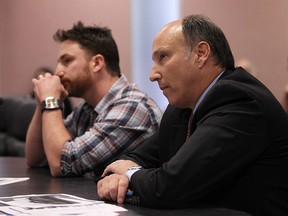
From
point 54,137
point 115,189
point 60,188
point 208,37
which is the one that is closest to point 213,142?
point 115,189

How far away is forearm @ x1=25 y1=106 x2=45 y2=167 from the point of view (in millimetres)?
2682

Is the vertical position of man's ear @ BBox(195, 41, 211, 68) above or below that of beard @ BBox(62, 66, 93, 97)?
above

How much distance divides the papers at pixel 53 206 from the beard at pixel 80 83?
1087 millimetres

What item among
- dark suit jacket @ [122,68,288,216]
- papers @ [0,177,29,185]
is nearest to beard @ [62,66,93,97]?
papers @ [0,177,29,185]

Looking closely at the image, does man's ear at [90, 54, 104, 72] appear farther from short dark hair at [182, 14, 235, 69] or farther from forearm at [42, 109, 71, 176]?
short dark hair at [182, 14, 235, 69]

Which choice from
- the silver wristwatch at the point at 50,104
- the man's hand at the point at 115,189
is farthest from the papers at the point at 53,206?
the silver wristwatch at the point at 50,104

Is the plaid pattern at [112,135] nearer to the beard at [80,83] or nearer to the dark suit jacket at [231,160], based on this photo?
the beard at [80,83]

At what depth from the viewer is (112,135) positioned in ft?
7.58

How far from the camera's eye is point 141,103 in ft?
7.91

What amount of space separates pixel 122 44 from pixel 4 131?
211cm

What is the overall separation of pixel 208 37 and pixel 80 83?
1078 mm

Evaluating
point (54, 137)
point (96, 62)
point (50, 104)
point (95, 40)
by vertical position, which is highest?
point (95, 40)

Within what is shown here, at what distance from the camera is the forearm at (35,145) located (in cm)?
268

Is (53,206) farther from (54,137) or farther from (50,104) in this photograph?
(50,104)
